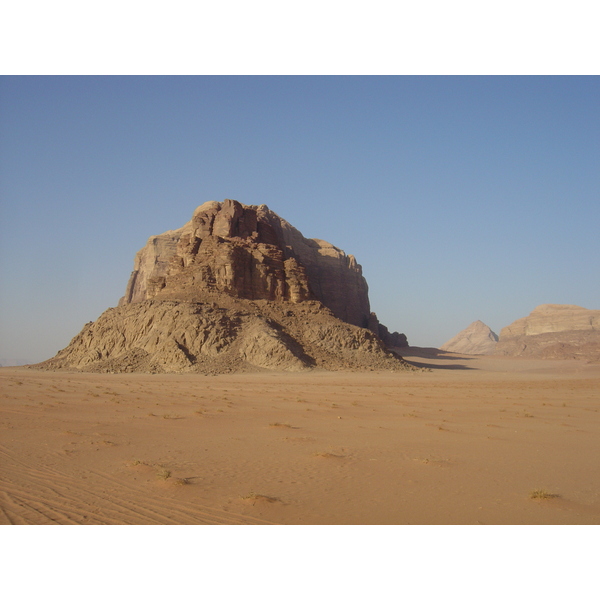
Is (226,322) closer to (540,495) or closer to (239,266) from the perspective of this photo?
(239,266)

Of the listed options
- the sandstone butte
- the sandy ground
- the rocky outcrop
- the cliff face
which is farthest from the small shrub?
the cliff face

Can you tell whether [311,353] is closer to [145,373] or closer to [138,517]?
[145,373]

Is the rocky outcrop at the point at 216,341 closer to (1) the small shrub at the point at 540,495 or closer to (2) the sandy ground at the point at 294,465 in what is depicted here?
(2) the sandy ground at the point at 294,465

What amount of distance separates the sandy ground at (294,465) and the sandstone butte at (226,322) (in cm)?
2988

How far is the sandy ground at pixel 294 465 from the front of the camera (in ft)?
27.3

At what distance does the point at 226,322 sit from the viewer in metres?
56.8

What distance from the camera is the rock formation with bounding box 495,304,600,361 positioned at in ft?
439

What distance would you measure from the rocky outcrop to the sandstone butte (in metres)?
0.12

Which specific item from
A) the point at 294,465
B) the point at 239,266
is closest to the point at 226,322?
the point at 239,266

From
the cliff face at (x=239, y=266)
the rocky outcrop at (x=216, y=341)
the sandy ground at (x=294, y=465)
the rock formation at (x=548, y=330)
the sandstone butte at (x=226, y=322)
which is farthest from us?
the rock formation at (x=548, y=330)

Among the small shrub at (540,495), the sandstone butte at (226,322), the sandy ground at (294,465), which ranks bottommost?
the sandy ground at (294,465)

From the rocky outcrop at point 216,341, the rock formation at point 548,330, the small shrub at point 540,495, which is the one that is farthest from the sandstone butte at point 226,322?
the rock formation at point 548,330

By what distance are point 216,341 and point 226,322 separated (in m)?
3.51

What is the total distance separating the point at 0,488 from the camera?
30.4ft
